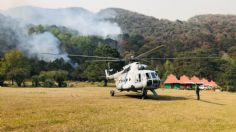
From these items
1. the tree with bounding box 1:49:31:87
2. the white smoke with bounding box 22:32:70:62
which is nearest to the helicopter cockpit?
the tree with bounding box 1:49:31:87

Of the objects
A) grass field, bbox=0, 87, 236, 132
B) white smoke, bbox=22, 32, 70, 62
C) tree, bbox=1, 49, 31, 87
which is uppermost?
white smoke, bbox=22, 32, 70, 62

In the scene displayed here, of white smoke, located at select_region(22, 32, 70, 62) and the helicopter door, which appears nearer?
the helicopter door

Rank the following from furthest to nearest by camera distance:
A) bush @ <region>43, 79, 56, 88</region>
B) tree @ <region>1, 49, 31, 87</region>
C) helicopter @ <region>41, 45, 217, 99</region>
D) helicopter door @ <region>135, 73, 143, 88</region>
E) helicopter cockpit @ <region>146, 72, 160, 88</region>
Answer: tree @ <region>1, 49, 31, 87</region> → bush @ <region>43, 79, 56, 88</region> → helicopter door @ <region>135, 73, 143, 88</region> → helicopter @ <region>41, 45, 217, 99</region> → helicopter cockpit @ <region>146, 72, 160, 88</region>

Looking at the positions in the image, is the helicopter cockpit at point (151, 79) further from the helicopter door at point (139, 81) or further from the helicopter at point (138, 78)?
the helicopter door at point (139, 81)

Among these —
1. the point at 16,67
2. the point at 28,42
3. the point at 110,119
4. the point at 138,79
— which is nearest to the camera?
the point at 110,119

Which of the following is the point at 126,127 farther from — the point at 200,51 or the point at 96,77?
the point at 200,51

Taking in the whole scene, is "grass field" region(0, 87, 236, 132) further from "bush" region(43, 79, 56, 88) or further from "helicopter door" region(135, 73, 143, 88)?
"bush" region(43, 79, 56, 88)

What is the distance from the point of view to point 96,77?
9831 centimetres

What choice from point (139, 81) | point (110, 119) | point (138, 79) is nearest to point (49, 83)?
point (138, 79)

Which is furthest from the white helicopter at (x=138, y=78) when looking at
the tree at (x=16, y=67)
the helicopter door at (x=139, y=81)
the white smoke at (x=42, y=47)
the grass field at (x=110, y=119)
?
the white smoke at (x=42, y=47)

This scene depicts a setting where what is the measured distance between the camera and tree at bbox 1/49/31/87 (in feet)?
295

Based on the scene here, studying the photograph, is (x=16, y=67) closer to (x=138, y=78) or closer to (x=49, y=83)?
(x=49, y=83)

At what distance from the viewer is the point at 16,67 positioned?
305 feet

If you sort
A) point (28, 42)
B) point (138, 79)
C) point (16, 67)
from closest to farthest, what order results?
point (138, 79) → point (16, 67) → point (28, 42)
